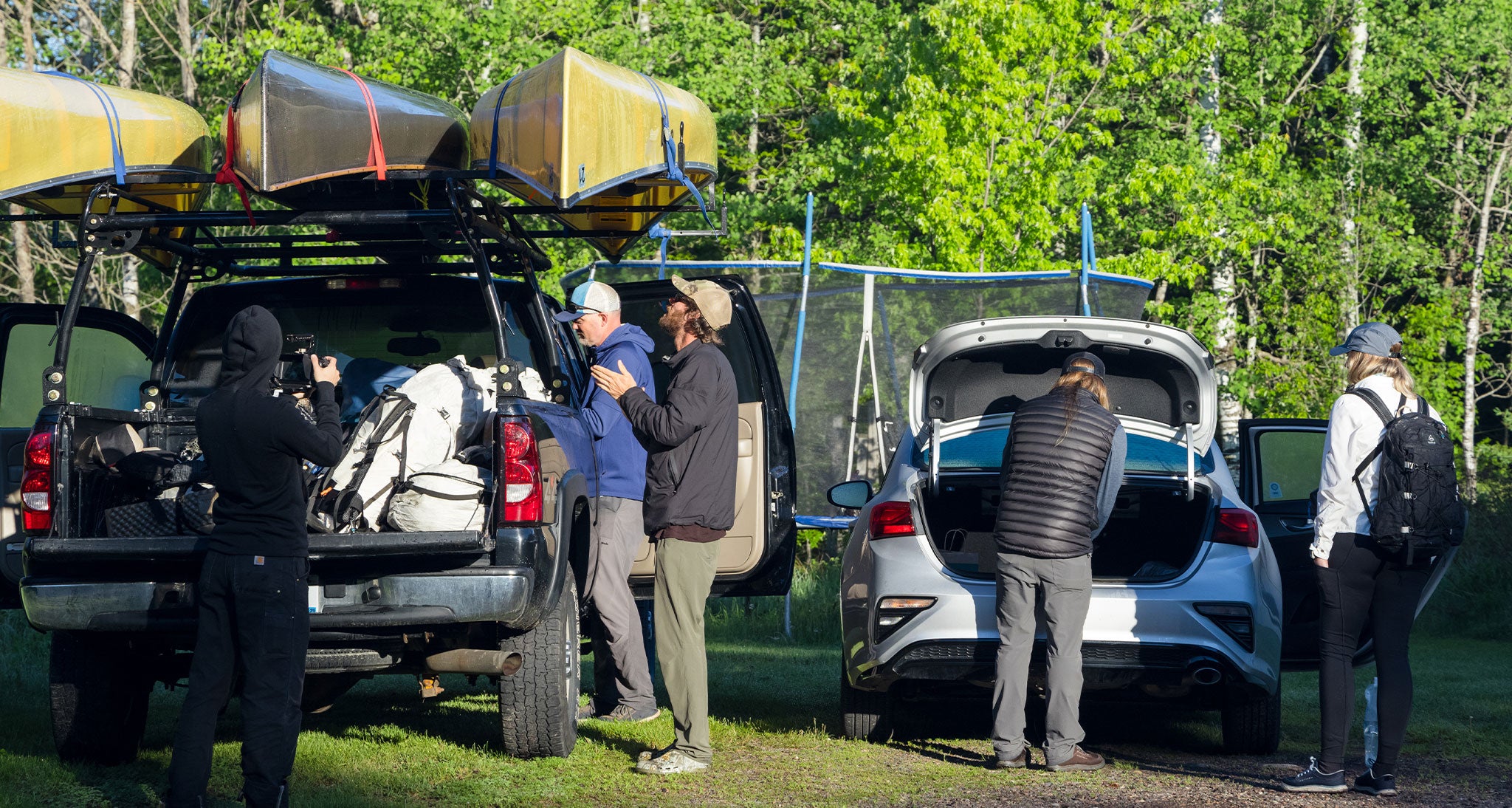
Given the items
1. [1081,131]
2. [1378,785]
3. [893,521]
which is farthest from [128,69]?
[1378,785]

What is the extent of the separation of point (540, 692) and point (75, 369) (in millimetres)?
3436

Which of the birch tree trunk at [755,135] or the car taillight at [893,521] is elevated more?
the birch tree trunk at [755,135]

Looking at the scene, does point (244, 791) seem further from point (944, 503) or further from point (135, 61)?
point (135, 61)

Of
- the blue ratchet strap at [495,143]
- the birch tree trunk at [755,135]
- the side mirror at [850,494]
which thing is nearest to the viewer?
the blue ratchet strap at [495,143]

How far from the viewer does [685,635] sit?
584 cm

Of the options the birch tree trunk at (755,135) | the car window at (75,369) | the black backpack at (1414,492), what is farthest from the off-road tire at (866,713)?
the birch tree trunk at (755,135)

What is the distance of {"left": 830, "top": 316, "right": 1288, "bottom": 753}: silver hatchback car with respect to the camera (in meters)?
5.89

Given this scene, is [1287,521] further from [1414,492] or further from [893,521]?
[893,521]

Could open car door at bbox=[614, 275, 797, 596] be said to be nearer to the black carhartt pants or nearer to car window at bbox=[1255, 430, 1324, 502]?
car window at bbox=[1255, 430, 1324, 502]

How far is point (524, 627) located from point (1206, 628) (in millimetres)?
2653

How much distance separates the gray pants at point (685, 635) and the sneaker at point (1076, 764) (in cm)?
140

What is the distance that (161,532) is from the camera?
5355 mm

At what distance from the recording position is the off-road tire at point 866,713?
6.65 m

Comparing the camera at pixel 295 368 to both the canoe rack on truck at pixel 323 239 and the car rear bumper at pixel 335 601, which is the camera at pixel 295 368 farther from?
the car rear bumper at pixel 335 601
